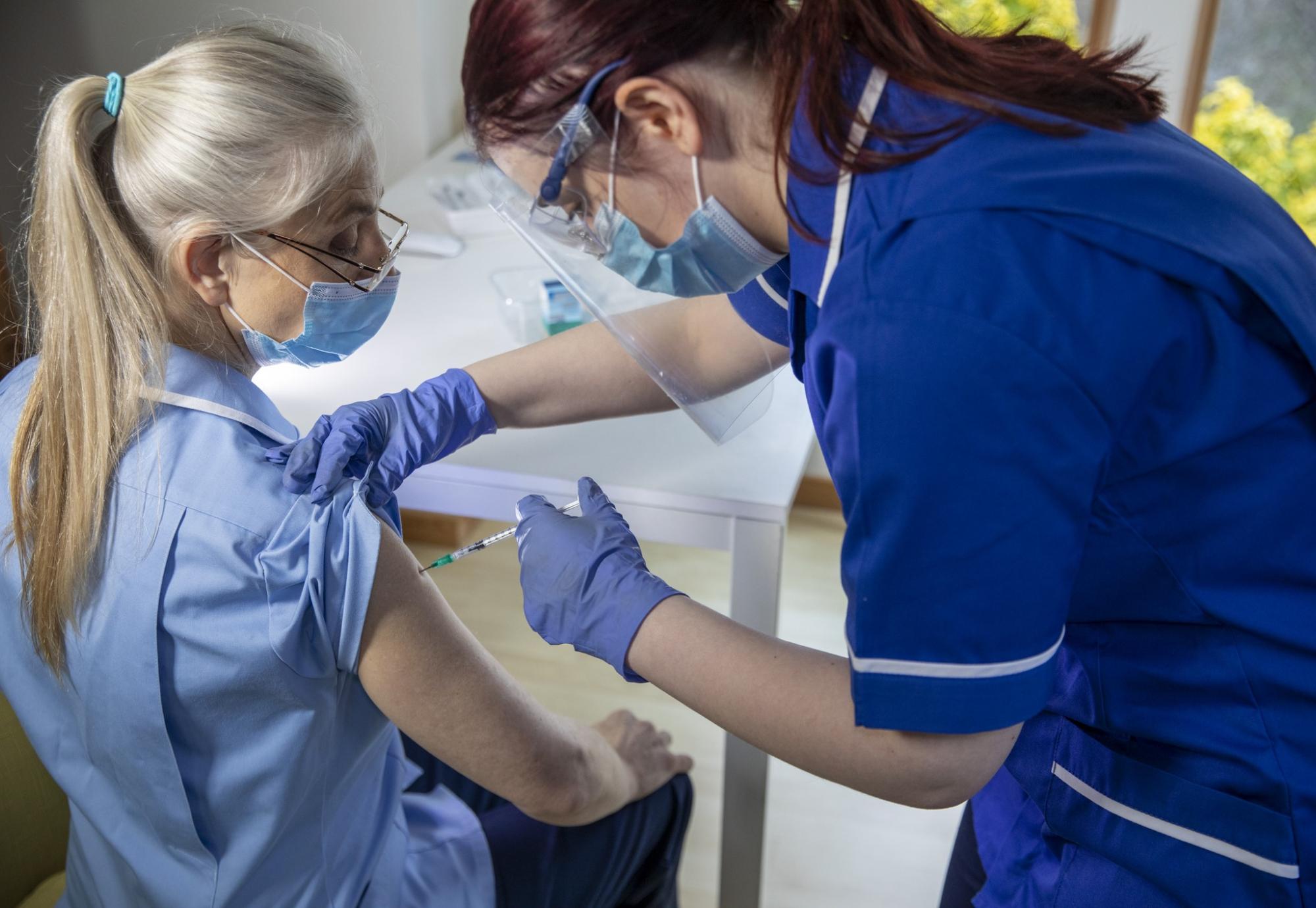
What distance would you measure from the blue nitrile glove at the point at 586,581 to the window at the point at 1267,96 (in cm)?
201

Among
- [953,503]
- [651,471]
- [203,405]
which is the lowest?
[651,471]

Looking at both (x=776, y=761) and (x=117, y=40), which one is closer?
(x=117, y=40)

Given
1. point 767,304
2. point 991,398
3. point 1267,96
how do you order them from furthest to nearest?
point 1267,96, point 767,304, point 991,398

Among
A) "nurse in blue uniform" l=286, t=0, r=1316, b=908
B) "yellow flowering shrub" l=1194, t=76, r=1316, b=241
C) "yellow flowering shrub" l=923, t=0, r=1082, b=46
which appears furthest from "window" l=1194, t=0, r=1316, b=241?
"nurse in blue uniform" l=286, t=0, r=1316, b=908

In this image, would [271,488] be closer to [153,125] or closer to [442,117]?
[153,125]

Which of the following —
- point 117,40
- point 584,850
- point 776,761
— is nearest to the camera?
point 584,850

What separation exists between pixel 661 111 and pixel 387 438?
0.55m

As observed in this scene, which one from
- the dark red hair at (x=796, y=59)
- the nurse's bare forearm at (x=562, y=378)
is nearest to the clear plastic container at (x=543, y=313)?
the nurse's bare forearm at (x=562, y=378)

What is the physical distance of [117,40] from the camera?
166 centimetres

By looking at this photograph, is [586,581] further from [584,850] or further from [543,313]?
[543,313]

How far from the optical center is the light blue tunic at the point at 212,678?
941mm

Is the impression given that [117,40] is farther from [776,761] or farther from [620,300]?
[776,761]

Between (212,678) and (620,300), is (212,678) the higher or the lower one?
the lower one

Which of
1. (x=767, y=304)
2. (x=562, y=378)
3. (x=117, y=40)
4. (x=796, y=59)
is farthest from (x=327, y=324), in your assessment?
(x=117, y=40)
